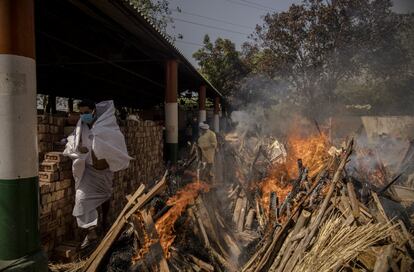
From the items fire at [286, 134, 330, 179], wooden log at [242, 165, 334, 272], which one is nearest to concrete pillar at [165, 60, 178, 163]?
fire at [286, 134, 330, 179]

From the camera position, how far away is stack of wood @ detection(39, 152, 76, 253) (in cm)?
481

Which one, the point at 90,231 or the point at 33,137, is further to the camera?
the point at 90,231

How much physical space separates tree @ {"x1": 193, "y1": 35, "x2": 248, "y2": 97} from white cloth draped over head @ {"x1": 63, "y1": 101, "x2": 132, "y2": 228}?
24.5 meters

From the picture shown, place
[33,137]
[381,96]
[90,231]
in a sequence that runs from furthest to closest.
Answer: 1. [381,96]
2. [90,231]
3. [33,137]

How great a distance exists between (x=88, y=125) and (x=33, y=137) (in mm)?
1373

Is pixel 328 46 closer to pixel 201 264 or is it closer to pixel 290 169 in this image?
pixel 290 169

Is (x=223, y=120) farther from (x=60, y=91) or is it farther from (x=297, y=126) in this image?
(x=60, y=91)

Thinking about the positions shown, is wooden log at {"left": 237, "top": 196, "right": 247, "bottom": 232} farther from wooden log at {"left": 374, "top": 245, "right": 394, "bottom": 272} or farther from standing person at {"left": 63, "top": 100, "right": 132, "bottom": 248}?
wooden log at {"left": 374, "top": 245, "right": 394, "bottom": 272}

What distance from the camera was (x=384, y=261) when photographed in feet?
11.5

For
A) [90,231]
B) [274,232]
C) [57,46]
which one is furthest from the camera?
[57,46]

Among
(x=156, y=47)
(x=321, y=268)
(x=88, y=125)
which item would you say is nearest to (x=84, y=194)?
(x=88, y=125)

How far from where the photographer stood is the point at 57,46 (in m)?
9.09

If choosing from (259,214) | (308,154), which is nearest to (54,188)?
(259,214)

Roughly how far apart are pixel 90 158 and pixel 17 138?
145 centimetres
